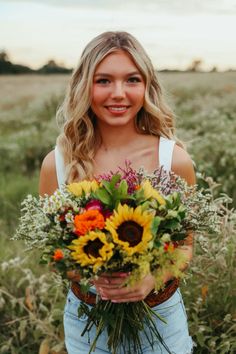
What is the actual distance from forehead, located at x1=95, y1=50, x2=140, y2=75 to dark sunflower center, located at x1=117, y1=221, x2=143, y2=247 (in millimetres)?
1017

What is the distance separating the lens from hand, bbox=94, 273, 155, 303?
2.42 metres

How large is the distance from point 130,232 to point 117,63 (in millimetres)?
1081

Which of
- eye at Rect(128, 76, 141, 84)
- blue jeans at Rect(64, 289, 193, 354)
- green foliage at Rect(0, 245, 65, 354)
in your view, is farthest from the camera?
green foliage at Rect(0, 245, 65, 354)

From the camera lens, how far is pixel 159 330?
2.86 m

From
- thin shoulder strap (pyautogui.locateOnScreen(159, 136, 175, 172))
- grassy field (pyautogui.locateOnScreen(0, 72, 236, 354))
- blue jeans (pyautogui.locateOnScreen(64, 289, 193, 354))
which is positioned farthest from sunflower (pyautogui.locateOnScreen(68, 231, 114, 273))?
thin shoulder strap (pyautogui.locateOnScreen(159, 136, 175, 172))

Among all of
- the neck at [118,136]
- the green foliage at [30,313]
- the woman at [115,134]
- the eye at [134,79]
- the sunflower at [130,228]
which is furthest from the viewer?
the green foliage at [30,313]

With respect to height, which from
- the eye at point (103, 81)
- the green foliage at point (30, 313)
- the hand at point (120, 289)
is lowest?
the green foliage at point (30, 313)

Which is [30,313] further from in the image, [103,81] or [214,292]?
[103,81]

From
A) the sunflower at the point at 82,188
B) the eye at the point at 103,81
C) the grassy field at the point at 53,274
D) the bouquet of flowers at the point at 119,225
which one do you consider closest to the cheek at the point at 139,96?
the eye at the point at 103,81

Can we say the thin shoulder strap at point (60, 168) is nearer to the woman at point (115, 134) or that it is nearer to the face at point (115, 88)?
the woman at point (115, 134)

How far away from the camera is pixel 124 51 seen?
3.05 metres

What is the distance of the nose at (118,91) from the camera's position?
295 centimetres

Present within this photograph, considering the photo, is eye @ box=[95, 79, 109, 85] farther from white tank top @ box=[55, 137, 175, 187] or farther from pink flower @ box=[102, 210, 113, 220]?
pink flower @ box=[102, 210, 113, 220]

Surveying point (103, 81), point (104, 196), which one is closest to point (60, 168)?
point (103, 81)
